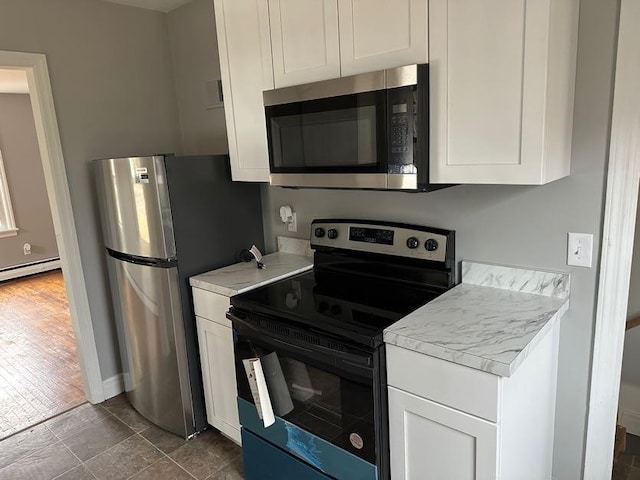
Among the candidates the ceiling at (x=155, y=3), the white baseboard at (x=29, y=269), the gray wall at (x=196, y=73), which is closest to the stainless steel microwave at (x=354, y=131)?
the gray wall at (x=196, y=73)

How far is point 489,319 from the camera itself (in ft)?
5.10

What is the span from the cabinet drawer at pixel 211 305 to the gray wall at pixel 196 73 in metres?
1.03

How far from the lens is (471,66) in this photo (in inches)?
55.7

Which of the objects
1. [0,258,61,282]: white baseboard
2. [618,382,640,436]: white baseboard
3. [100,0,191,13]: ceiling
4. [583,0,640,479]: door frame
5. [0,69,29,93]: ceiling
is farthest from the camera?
[0,258,61,282]: white baseboard

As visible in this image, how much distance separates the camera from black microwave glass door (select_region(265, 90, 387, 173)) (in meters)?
1.59

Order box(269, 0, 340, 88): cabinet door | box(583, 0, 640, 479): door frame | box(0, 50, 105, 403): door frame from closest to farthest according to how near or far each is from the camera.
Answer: box(583, 0, 640, 479): door frame → box(269, 0, 340, 88): cabinet door → box(0, 50, 105, 403): door frame

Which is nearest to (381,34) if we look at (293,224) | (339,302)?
(339,302)

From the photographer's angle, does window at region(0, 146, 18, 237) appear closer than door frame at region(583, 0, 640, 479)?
No

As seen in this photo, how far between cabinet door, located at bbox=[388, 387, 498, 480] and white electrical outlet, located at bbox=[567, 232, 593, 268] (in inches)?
28.0

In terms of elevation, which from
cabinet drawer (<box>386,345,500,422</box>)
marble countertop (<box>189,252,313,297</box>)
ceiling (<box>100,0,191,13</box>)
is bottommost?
cabinet drawer (<box>386,345,500,422</box>)

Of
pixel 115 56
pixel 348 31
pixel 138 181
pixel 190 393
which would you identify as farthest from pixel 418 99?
pixel 115 56

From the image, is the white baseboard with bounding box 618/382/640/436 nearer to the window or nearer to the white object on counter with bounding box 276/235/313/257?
the white object on counter with bounding box 276/235/313/257

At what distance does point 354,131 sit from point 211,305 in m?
1.09

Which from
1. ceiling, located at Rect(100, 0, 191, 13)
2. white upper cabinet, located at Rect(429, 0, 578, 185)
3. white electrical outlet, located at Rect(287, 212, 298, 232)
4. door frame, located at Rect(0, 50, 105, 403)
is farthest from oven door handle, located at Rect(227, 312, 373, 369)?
ceiling, located at Rect(100, 0, 191, 13)
